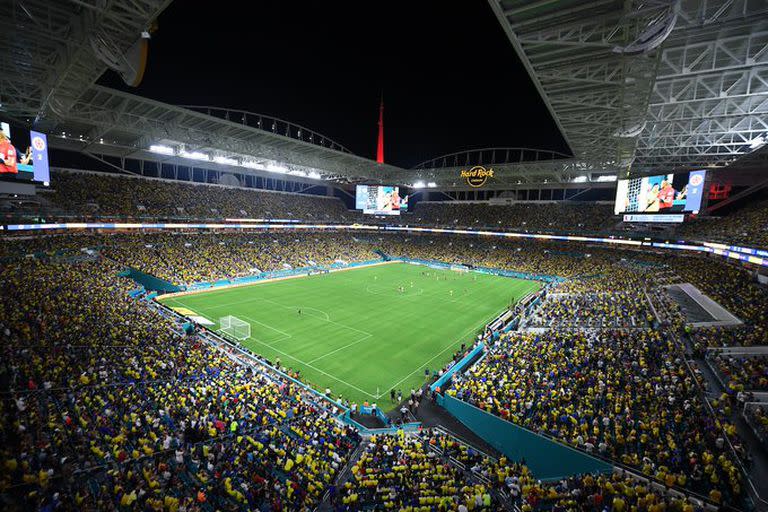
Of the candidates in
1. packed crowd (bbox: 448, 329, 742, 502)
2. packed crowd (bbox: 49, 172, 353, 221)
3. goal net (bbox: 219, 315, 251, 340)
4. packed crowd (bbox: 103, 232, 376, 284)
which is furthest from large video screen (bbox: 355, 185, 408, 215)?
packed crowd (bbox: 448, 329, 742, 502)

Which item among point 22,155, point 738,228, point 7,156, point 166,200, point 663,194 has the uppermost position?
point 663,194

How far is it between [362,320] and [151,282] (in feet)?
66.7

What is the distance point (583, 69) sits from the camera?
15.1 meters

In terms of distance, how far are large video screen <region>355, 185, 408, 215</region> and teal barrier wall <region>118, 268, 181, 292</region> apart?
31.6 m

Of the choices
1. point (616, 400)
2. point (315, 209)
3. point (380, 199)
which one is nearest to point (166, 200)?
point (315, 209)

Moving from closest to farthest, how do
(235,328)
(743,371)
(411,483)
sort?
1. (411,483)
2. (743,371)
3. (235,328)

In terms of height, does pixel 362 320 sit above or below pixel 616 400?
below

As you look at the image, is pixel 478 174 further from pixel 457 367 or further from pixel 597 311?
pixel 457 367

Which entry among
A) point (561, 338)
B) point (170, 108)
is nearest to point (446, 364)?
point (561, 338)

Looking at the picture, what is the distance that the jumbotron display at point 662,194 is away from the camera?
29188 millimetres

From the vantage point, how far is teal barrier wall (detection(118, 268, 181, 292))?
32344 millimetres

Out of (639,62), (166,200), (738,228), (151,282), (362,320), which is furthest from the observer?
(166,200)

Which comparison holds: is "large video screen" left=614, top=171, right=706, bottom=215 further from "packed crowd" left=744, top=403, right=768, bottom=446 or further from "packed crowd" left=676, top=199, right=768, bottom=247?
"packed crowd" left=744, top=403, right=768, bottom=446

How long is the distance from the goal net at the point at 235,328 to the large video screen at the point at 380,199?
Result: 34.8 m
